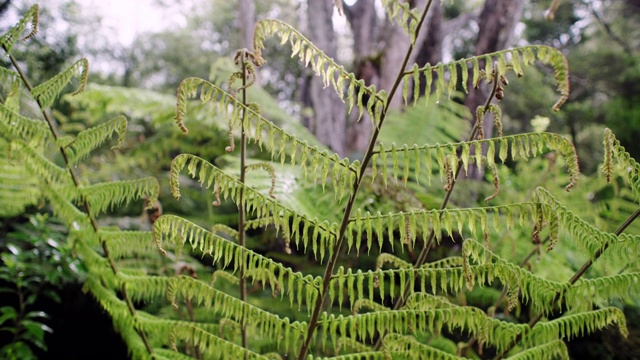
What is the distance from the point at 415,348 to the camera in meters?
0.87

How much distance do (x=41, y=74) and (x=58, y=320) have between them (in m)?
6.08

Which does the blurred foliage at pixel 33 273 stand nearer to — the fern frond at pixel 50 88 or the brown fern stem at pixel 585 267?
the fern frond at pixel 50 88

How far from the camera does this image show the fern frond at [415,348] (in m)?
0.86

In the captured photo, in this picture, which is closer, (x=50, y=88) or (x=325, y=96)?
(x=50, y=88)

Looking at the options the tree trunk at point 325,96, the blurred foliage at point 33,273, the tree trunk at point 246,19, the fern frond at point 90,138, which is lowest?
the blurred foliage at point 33,273

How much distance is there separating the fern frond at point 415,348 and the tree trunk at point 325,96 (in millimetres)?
3099

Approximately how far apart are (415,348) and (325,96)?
335 centimetres

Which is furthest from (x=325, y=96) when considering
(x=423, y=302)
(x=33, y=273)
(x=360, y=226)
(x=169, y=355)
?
(x=360, y=226)

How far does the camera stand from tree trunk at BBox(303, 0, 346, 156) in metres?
3.99

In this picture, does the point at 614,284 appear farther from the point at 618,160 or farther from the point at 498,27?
the point at 498,27

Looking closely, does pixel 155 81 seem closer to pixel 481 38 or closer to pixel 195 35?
pixel 195 35

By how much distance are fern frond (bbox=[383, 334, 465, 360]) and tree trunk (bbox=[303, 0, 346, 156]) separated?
310 centimetres

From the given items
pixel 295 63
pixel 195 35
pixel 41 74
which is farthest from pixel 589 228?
pixel 195 35

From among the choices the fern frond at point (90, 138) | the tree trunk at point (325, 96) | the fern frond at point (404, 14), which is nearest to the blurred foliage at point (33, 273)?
the fern frond at point (90, 138)
